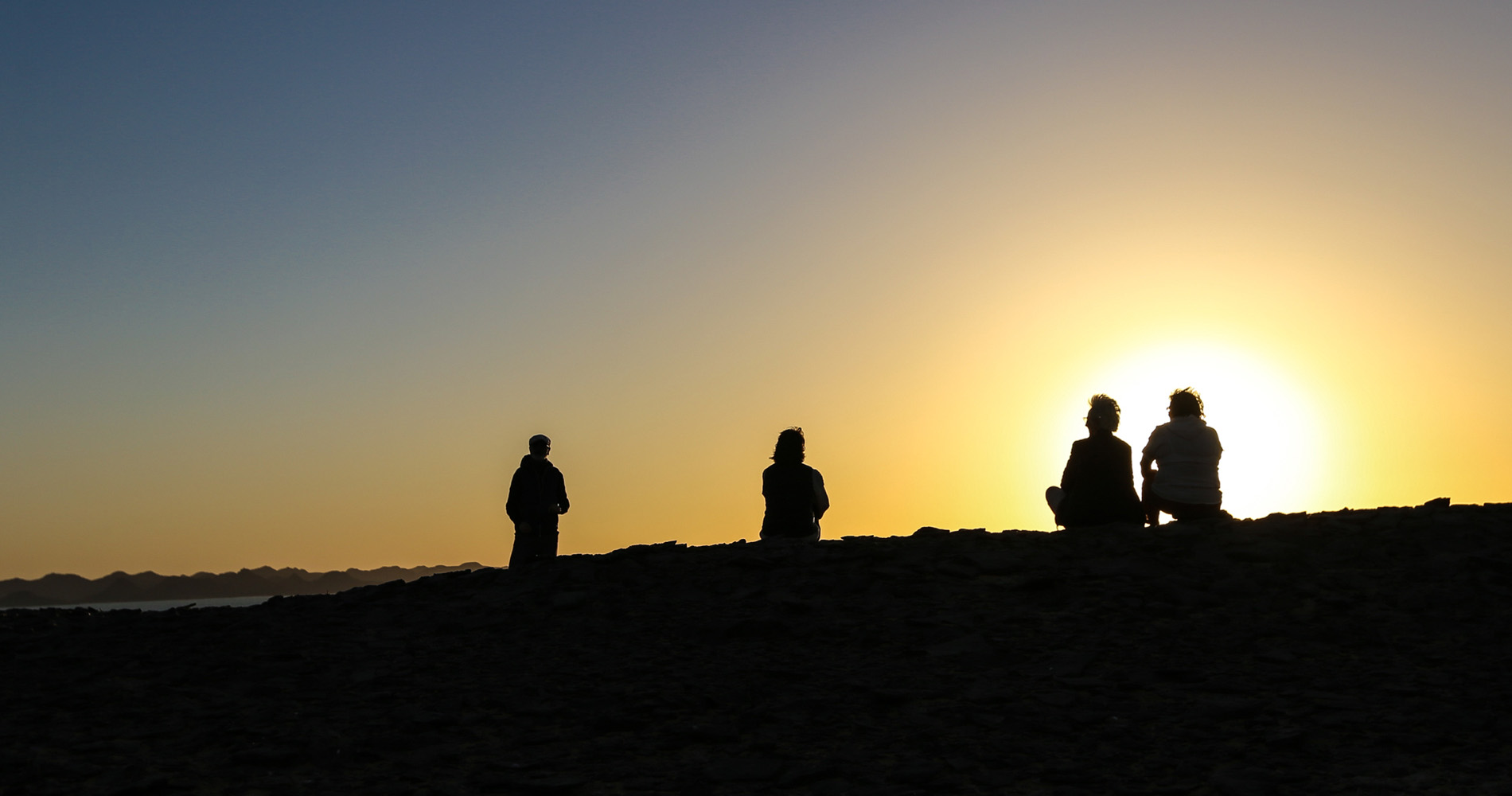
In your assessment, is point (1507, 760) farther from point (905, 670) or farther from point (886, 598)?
point (886, 598)

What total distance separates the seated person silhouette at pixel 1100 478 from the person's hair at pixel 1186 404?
76 cm

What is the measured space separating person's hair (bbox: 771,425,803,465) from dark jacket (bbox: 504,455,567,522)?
329cm

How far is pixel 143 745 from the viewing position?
8.99 meters

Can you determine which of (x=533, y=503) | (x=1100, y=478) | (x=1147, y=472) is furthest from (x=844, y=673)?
(x=533, y=503)

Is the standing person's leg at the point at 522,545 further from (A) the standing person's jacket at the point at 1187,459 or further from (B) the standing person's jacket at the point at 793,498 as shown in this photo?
(A) the standing person's jacket at the point at 1187,459

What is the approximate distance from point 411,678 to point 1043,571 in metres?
6.79

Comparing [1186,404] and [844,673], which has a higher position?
[1186,404]

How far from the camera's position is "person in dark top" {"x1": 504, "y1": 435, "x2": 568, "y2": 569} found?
1622 centimetres

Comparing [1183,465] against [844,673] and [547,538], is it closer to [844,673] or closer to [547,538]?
[844,673]

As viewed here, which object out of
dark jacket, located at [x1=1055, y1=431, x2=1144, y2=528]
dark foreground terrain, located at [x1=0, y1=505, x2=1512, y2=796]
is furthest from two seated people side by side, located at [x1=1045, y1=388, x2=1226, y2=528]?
dark foreground terrain, located at [x1=0, y1=505, x2=1512, y2=796]

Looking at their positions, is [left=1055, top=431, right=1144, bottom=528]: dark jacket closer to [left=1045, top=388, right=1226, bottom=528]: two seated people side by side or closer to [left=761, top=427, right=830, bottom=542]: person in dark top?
[left=1045, top=388, right=1226, bottom=528]: two seated people side by side

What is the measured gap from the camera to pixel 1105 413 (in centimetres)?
1395

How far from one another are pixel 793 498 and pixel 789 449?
2.23ft

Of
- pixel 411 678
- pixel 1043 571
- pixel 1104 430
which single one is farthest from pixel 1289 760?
pixel 411 678
